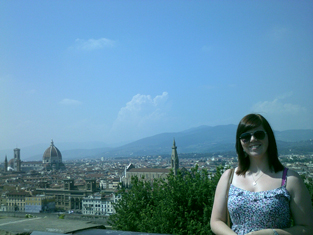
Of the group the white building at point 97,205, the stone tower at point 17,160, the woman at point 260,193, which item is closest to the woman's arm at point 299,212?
the woman at point 260,193

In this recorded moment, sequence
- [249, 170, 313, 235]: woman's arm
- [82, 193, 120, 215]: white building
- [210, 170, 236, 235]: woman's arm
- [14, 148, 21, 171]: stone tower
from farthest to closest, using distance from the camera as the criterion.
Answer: [14, 148, 21, 171]: stone tower
[82, 193, 120, 215]: white building
[210, 170, 236, 235]: woman's arm
[249, 170, 313, 235]: woman's arm

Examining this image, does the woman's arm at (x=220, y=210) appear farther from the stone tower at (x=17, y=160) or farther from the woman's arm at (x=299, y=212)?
the stone tower at (x=17, y=160)

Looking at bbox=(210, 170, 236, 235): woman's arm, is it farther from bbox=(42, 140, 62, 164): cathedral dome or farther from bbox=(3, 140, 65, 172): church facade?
bbox=(42, 140, 62, 164): cathedral dome

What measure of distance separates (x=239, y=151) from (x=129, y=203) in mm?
4829

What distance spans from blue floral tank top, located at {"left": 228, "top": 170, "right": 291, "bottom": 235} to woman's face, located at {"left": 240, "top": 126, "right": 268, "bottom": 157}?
0.16 metres

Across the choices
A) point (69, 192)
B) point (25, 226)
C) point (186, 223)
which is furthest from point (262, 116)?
point (69, 192)

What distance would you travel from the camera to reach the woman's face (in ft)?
4.49

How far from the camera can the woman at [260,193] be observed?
1248 mm

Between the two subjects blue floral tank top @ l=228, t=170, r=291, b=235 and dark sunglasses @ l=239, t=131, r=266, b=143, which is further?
dark sunglasses @ l=239, t=131, r=266, b=143

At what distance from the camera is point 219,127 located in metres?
115

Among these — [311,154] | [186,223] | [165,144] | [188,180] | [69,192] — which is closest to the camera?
[186,223]

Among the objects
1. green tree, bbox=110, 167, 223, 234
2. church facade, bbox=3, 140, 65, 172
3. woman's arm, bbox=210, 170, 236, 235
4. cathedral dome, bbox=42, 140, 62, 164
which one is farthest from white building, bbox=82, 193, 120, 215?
cathedral dome, bbox=42, 140, 62, 164

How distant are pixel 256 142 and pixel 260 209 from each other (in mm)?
273

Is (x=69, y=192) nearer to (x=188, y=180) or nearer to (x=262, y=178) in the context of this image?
(x=188, y=180)
